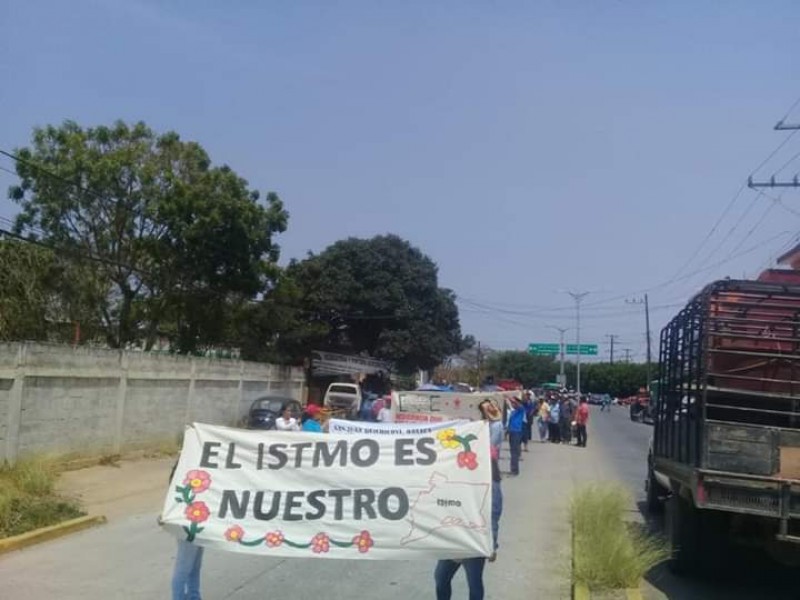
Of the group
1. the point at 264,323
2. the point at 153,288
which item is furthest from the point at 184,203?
the point at 264,323

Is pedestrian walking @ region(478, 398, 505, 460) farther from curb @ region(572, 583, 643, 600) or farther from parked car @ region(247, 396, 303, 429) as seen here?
parked car @ region(247, 396, 303, 429)

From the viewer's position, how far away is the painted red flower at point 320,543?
7.27 meters

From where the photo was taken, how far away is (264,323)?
124 feet

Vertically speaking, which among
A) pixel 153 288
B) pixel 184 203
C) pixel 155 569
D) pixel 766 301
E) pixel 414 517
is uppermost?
pixel 184 203

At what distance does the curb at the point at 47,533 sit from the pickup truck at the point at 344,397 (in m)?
22.8

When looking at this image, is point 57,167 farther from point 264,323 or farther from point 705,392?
point 705,392

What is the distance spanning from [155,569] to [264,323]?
1112 inches

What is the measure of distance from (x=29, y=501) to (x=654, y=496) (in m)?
9.30

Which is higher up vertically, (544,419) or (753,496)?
(544,419)

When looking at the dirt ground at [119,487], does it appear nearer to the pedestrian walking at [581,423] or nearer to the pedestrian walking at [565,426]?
the pedestrian walking at [581,423]

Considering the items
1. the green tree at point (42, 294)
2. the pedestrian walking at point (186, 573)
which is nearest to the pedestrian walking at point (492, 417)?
the pedestrian walking at point (186, 573)

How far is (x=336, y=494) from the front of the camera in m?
7.42

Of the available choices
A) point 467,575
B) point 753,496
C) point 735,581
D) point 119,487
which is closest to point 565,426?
point 119,487

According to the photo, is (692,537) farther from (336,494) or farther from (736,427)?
(336,494)
